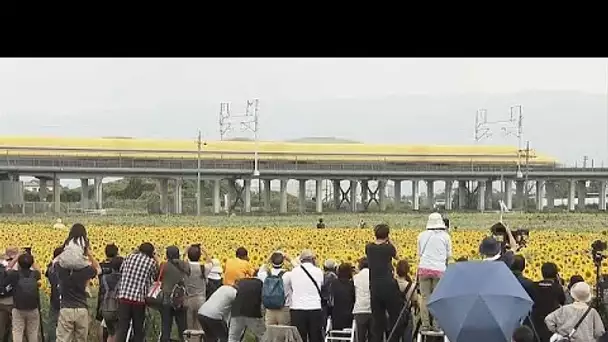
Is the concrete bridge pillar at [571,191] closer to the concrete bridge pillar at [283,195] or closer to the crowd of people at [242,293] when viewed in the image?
the concrete bridge pillar at [283,195]

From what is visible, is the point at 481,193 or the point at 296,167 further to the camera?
the point at 481,193

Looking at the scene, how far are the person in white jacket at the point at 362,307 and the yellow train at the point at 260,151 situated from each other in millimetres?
53927

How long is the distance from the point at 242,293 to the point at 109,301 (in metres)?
1.55

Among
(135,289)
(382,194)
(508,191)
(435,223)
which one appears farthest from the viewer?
(508,191)

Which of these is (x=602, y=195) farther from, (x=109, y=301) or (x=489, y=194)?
(x=109, y=301)

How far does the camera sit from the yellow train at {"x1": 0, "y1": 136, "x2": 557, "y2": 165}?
63.0 meters

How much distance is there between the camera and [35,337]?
31.6 feet

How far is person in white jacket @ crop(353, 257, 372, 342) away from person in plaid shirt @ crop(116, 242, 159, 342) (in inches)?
78.5

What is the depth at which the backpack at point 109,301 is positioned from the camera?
9431 millimetres

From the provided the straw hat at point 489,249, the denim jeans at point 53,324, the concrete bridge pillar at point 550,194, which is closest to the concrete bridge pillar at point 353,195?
the concrete bridge pillar at point 550,194

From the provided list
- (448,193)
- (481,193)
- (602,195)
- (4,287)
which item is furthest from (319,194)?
(4,287)

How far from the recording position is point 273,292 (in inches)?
353
